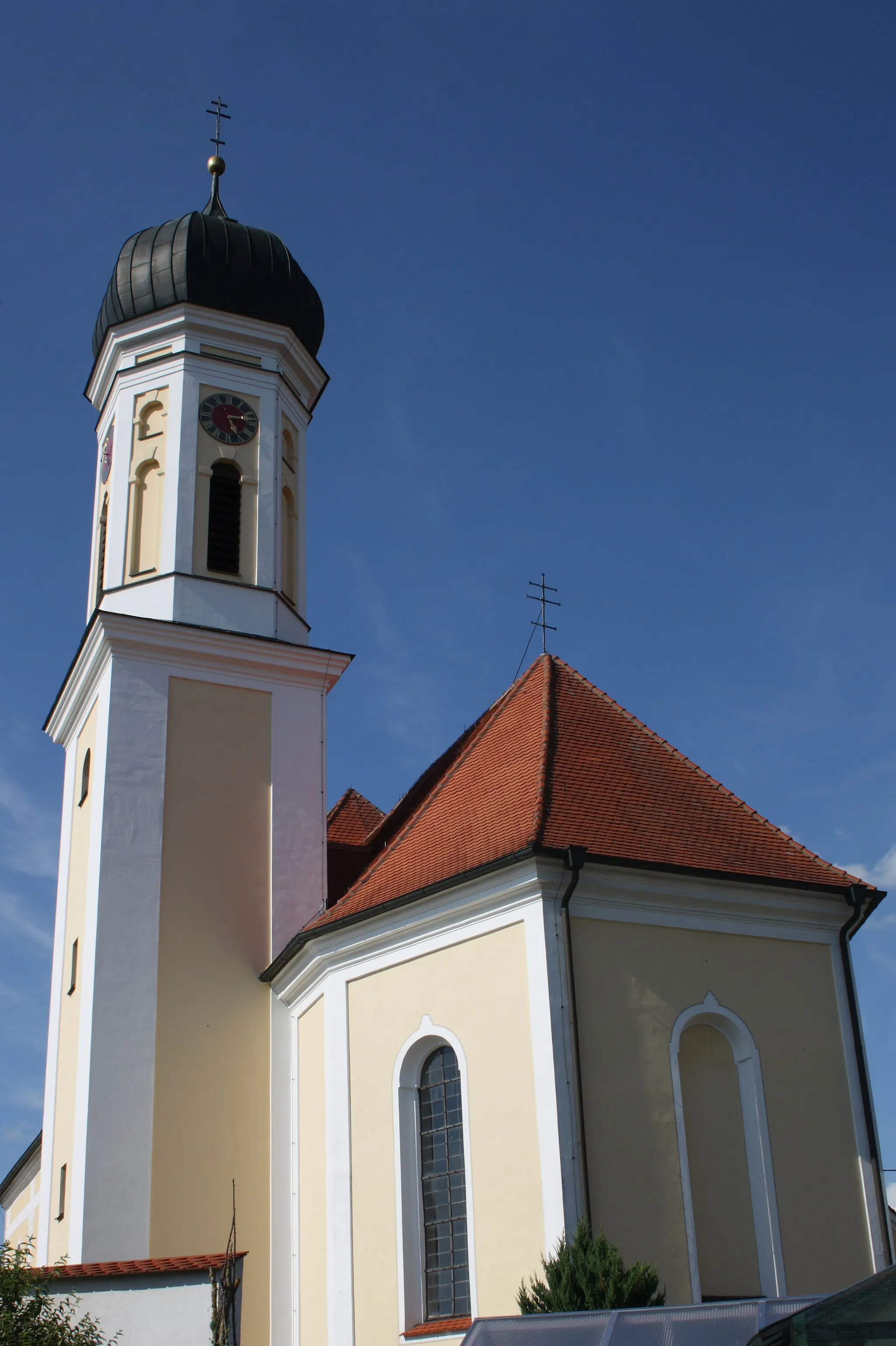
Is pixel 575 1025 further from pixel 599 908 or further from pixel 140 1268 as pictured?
pixel 140 1268

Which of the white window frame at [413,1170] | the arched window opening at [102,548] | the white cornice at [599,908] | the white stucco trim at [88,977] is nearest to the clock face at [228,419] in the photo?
the arched window opening at [102,548]

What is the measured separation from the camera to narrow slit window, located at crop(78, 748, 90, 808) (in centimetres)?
1722

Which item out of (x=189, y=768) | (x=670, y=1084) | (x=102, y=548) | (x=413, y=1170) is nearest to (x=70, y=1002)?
(x=189, y=768)

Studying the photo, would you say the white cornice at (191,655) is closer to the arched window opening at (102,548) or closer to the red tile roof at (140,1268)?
the arched window opening at (102,548)

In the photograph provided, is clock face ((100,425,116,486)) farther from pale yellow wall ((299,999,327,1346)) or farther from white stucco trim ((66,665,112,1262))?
pale yellow wall ((299,999,327,1346))

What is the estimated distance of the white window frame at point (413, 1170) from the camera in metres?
12.4

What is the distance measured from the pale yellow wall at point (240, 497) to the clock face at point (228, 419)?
0.17ft

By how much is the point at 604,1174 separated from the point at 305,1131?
436 cm

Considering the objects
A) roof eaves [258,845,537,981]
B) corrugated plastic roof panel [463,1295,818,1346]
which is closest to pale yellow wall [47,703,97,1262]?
roof eaves [258,845,537,981]

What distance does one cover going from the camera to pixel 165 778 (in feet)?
54.1

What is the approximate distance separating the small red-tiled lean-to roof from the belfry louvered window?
179cm

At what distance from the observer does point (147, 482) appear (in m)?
18.6

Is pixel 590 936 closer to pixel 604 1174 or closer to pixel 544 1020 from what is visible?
pixel 544 1020

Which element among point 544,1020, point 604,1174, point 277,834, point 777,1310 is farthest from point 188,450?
point 777,1310
